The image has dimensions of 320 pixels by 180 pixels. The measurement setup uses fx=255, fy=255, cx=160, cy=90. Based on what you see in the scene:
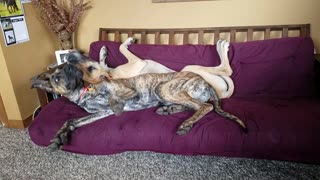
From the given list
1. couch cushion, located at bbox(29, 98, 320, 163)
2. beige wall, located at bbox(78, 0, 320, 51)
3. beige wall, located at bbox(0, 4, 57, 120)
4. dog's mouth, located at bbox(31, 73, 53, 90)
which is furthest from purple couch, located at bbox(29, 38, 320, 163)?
beige wall, located at bbox(0, 4, 57, 120)

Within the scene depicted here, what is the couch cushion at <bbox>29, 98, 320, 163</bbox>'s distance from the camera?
5.32 ft

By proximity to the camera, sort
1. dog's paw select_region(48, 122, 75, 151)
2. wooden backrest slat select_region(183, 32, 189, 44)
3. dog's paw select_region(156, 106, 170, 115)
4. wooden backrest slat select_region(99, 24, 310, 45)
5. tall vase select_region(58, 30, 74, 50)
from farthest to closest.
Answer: tall vase select_region(58, 30, 74, 50) → wooden backrest slat select_region(183, 32, 189, 44) → wooden backrest slat select_region(99, 24, 310, 45) → dog's paw select_region(156, 106, 170, 115) → dog's paw select_region(48, 122, 75, 151)

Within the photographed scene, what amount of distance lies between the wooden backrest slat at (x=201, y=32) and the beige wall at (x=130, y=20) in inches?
3.0

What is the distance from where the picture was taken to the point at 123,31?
2.68 m

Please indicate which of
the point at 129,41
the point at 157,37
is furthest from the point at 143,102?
the point at 157,37

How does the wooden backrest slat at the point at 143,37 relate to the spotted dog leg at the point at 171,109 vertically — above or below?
above

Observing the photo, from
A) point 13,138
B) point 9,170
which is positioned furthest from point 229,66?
point 13,138

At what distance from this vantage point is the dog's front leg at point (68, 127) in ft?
5.82

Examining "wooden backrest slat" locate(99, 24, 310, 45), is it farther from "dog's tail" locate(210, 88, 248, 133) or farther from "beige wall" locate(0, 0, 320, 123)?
"dog's tail" locate(210, 88, 248, 133)

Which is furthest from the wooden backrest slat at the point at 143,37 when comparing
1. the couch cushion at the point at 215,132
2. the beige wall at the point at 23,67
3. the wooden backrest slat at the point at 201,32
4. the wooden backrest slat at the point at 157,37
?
the beige wall at the point at 23,67

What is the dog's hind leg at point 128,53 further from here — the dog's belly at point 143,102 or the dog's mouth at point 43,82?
the dog's mouth at point 43,82

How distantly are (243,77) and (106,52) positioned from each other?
4.19ft

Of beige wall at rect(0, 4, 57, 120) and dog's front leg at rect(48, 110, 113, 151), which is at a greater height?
beige wall at rect(0, 4, 57, 120)

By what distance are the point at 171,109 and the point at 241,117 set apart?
51 centimetres
